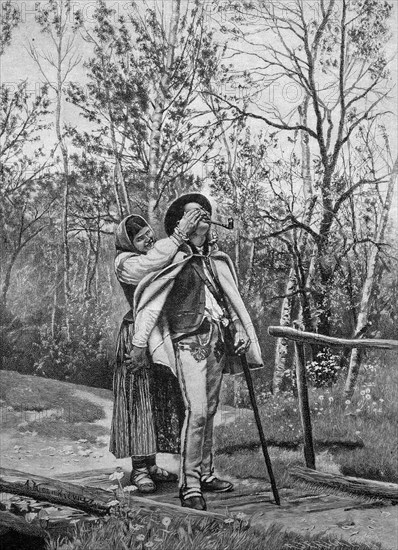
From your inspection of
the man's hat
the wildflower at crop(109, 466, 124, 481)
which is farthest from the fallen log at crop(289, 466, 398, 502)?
the man's hat

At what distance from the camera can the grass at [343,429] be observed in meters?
4.98

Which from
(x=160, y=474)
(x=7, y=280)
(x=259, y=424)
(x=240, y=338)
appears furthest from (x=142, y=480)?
(x=7, y=280)

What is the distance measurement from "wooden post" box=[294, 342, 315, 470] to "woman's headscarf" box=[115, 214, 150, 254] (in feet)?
4.11

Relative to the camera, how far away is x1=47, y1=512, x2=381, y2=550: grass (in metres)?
4.35

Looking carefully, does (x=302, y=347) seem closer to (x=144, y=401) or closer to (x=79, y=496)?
(x=144, y=401)

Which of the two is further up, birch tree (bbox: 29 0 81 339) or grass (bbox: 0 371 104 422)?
birch tree (bbox: 29 0 81 339)

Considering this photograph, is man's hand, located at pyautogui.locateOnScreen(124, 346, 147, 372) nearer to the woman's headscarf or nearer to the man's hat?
the woman's headscarf

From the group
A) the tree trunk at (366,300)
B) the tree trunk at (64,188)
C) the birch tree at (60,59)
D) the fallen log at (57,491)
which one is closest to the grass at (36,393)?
the tree trunk at (64,188)

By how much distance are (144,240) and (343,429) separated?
182 cm

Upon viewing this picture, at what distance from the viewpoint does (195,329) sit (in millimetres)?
4867

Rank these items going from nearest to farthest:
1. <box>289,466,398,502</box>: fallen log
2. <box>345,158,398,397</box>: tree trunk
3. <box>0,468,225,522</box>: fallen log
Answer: <box>0,468,225,522</box>: fallen log < <box>289,466,398,502</box>: fallen log < <box>345,158,398,397</box>: tree trunk

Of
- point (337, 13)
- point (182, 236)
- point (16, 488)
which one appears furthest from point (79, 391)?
point (337, 13)

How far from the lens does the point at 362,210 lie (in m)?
5.36

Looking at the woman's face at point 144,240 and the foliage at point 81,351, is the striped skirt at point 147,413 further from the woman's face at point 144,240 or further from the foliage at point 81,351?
the woman's face at point 144,240
